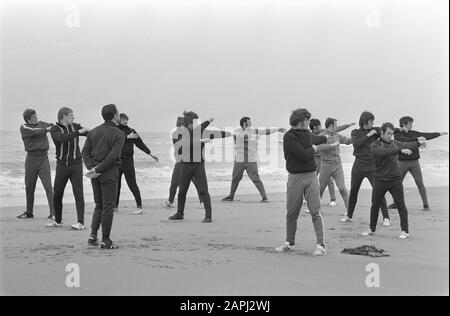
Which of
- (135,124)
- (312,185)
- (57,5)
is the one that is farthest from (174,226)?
(57,5)

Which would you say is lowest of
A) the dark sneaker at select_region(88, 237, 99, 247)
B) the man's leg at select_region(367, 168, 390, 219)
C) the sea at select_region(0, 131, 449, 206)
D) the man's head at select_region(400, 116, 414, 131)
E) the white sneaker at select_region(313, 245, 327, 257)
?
the sea at select_region(0, 131, 449, 206)

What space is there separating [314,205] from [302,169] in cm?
42

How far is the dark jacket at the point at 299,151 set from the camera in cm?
664

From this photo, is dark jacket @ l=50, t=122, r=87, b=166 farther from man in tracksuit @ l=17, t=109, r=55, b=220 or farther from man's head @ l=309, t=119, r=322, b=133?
man's head @ l=309, t=119, r=322, b=133

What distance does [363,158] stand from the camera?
9133mm

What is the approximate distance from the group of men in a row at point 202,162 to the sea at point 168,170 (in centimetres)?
265

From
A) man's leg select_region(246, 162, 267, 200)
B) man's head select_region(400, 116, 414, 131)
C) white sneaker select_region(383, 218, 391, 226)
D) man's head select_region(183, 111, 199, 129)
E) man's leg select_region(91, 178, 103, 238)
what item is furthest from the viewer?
man's leg select_region(246, 162, 267, 200)

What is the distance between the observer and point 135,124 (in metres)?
41.7

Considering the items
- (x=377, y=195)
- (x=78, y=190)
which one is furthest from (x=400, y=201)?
(x=78, y=190)

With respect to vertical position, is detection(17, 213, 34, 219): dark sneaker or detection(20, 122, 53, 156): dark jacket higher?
detection(20, 122, 53, 156): dark jacket

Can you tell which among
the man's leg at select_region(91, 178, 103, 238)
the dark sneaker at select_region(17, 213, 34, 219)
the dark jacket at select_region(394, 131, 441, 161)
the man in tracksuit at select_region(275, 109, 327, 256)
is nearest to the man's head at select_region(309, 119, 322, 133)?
the dark jacket at select_region(394, 131, 441, 161)

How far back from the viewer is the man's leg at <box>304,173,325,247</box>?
6746mm

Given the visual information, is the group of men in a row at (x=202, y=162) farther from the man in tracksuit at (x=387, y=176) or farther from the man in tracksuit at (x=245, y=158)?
the man in tracksuit at (x=245, y=158)
